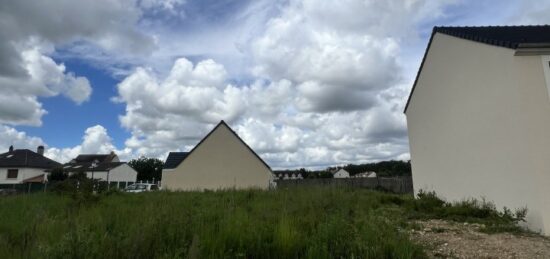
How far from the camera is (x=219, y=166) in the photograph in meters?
25.7

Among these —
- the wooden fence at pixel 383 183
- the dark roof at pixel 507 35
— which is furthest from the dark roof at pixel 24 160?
the dark roof at pixel 507 35

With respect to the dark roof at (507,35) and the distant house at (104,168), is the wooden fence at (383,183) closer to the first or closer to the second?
the dark roof at (507,35)

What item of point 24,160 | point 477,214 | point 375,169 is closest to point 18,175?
point 24,160

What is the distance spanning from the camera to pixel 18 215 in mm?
7422

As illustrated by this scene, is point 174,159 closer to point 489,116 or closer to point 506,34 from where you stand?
point 489,116

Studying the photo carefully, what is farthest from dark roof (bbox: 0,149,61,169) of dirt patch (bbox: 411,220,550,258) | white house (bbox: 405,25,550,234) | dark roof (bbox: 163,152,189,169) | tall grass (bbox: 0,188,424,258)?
dirt patch (bbox: 411,220,550,258)

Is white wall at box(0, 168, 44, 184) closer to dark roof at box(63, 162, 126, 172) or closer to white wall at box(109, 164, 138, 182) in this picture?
dark roof at box(63, 162, 126, 172)

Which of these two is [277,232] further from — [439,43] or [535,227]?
[439,43]

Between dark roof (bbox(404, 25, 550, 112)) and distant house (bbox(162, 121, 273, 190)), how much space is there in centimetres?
1631

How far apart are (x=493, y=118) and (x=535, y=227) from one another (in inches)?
110

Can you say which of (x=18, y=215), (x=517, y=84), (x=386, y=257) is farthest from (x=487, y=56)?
(x=18, y=215)

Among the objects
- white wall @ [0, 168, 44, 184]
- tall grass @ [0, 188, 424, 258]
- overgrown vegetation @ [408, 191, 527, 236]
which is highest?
white wall @ [0, 168, 44, 184]

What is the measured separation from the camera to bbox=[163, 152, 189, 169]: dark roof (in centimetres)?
2717

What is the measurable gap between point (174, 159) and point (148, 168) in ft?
192
